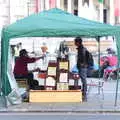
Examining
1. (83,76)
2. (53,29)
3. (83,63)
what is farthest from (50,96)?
(53,29)

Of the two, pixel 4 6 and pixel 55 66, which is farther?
pixel 4 6

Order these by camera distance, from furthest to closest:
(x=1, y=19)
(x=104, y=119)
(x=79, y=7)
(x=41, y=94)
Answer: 1. (x=79, y=7)
2. (x=1, y=19)
3. (x=41, y=94)
4. (x=104, y=119)

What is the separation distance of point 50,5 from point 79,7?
16587 mm

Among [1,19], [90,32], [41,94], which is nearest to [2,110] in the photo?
[41,94]

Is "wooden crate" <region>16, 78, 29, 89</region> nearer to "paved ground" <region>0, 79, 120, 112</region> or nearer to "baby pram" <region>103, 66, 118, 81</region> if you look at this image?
"paved ground" <region>0, 79, 120, 112</region>

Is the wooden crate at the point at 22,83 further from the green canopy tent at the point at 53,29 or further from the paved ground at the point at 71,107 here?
the paved ground at the point at 71,107

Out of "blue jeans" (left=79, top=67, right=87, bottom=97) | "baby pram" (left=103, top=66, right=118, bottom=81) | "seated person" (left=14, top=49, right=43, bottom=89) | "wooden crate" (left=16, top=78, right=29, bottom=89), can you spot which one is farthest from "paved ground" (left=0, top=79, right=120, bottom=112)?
"baby pram" (left=103, top=66, right=118, bottom=81)

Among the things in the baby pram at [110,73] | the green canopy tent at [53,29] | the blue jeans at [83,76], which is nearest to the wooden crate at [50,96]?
the blue jeans at [83,76]

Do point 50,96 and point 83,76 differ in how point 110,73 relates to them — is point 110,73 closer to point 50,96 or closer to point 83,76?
point 83,76

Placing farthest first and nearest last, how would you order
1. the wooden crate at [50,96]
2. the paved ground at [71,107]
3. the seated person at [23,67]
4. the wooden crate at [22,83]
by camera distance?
the seated person at [23,67]
the wooden crate at [22,83]
the wooden crate at [50,96]
the paved ground at [71,107]

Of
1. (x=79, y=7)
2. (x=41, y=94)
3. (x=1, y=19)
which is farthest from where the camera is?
(x=79, y=7)

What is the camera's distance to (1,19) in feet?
172

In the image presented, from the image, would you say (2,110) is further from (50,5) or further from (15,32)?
(50,5)

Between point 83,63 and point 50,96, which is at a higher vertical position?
point 83,63
